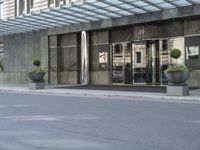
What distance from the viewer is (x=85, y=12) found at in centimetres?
3077

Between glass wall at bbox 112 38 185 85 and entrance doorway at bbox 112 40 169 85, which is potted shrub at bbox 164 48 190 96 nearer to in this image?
glass wall at bbox 112 38 185 85

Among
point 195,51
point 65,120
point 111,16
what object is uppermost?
point 111,16

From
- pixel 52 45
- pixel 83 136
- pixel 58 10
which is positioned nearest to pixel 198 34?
pixel 58 10

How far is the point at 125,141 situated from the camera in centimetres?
909

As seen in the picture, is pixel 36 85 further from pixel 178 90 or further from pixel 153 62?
pixel 178 90

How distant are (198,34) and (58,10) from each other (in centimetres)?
951

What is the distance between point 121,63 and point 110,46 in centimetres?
174

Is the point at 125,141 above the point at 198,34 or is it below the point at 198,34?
below

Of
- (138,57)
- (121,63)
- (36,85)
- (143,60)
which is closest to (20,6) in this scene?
(36,85)

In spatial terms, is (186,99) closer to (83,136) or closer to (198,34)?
(198,34)

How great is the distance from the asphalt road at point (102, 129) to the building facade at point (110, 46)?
1336 centimetres

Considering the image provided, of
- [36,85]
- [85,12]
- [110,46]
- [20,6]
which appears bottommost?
[36,85]

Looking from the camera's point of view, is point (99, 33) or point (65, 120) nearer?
point (65, 120)

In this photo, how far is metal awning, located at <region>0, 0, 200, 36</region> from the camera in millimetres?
27250
